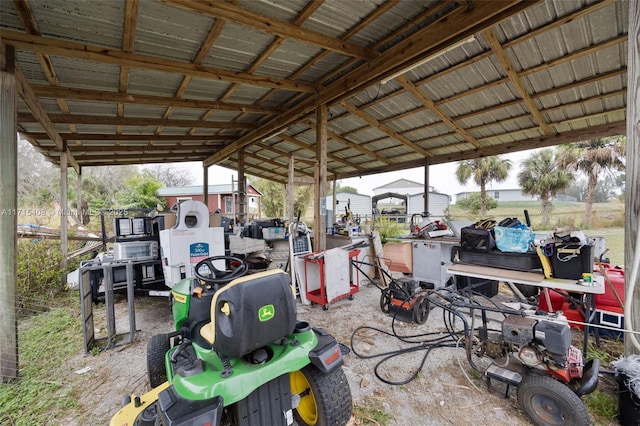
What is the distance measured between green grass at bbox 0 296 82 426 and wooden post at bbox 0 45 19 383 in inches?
8.5

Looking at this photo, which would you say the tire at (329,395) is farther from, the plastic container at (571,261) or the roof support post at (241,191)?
the roof support post at (241,191)

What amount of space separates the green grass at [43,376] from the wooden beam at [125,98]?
3287 mm

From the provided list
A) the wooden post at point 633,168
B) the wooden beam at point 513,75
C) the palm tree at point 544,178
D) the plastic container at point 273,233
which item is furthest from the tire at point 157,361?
the palm tree at point 544,178

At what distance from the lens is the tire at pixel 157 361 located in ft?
7.04

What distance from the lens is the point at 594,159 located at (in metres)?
14.0

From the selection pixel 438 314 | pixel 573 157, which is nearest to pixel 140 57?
pixel 438 314

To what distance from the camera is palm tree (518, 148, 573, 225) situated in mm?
15932

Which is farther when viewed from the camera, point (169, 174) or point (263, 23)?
point (169, 174)

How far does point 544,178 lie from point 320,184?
17671mm

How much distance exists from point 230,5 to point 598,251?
525 centimetres

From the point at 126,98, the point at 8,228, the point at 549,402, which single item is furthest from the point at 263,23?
the point at 549,402

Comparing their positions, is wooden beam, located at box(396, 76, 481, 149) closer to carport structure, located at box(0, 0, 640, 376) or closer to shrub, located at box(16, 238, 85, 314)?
carport structure, located at box(0, 0, 640, 376)

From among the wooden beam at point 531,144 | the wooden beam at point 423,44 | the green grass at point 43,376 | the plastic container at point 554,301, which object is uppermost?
the wooden beam at point 423,44

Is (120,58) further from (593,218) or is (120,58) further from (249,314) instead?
(593,218)
